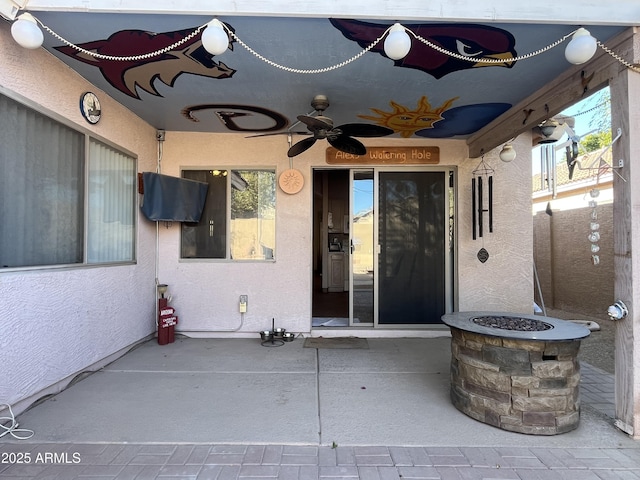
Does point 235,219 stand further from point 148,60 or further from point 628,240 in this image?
point 628,240

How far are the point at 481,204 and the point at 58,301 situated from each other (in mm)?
4800

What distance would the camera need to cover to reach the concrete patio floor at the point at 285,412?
2.25m

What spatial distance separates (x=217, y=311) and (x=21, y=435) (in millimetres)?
2504

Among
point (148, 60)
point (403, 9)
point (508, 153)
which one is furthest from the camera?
point (508, 153)

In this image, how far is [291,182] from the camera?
15.6ft

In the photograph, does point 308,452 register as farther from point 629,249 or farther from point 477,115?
point 477,115

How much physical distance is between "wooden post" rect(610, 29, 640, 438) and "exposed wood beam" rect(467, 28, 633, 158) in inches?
3.9

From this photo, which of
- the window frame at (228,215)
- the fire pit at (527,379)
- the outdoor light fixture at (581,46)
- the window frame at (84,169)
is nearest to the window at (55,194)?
the window frame at (84,169)

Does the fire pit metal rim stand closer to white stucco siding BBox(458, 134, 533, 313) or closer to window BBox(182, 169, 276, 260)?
white stucco siding BBox(458, 134, 533, 313)

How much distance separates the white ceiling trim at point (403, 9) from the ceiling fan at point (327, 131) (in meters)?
0.94

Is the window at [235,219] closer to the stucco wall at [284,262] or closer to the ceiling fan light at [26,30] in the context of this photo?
the stucco wall at [284,262]

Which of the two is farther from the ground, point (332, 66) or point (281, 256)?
point (332, 66)

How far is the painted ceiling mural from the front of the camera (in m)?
2.53

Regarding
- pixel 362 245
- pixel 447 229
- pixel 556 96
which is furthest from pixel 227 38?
pixel 447 229
